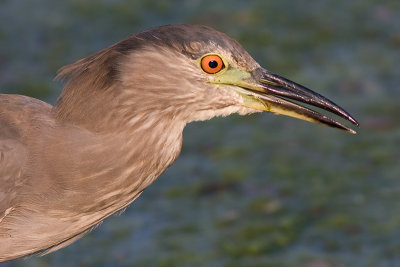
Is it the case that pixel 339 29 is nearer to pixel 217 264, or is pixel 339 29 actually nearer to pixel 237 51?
pixel 217 264

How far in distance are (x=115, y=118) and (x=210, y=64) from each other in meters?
0.56

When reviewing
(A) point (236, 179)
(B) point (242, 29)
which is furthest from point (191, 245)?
(B) point (242, 29)

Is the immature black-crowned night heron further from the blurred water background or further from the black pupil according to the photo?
the blurred water background

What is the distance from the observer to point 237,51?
15.9 feet

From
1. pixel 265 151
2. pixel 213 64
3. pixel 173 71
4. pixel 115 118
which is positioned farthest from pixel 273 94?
pixel 265 151

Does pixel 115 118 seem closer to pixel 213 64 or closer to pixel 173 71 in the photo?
pixel 173 71

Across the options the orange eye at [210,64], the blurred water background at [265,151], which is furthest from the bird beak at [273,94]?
the blurred water background at [265,151]

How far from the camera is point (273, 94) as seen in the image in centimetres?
507

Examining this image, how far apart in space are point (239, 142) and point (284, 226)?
1297 mm

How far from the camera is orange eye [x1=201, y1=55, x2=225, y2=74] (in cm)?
477

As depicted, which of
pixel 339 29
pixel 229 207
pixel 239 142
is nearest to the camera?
pixel 229 207

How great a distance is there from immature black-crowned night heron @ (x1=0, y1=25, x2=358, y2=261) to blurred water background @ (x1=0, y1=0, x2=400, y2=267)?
2.25 meters

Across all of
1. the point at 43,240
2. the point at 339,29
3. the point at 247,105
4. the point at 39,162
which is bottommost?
the point at 43,240

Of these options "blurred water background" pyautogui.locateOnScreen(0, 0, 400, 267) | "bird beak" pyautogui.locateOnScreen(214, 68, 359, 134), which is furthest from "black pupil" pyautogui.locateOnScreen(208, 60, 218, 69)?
"blurred water background" pyautogui.locateOnScreen(0, 0, 400, 267)
